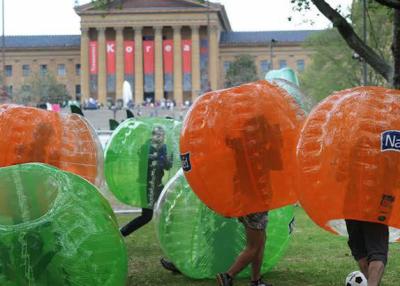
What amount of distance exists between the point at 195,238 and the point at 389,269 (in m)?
2.22

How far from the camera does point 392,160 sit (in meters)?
4.54

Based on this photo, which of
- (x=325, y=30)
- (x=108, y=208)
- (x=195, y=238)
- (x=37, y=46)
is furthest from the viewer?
(x=37, y=46)

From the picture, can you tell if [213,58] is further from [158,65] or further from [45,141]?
[45,141]

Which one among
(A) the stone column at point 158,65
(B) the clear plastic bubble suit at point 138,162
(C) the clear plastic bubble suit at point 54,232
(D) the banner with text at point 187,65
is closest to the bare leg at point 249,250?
(C) the clear plastic bubble suit at point 54,232

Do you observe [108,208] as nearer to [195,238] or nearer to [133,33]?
[195,238]

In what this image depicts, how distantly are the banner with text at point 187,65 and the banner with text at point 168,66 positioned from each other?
1551 millimetres

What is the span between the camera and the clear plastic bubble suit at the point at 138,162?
822 centimetres

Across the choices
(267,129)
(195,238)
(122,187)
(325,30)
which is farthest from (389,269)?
(325,30)

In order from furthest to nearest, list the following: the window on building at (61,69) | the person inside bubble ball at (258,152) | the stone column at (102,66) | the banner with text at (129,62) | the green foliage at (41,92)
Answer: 1. the window on building at (61,69)
2. the banner with text at (129,62)
3. the stone column at (102,66)
4. the green foliage at (41,92)
5. the person inside bubble ball at (258,152)

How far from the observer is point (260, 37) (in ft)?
314

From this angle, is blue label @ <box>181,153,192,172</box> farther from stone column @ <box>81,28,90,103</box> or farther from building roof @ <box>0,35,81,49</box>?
building roof @ <box>0,35,81,49</box>

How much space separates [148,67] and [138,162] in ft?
271

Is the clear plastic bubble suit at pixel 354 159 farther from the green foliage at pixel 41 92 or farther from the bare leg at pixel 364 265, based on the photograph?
the green foliage at pixel 41 92

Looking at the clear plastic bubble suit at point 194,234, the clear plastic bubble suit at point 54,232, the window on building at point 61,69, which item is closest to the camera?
the clear plastic bubble suit at point 54,232
